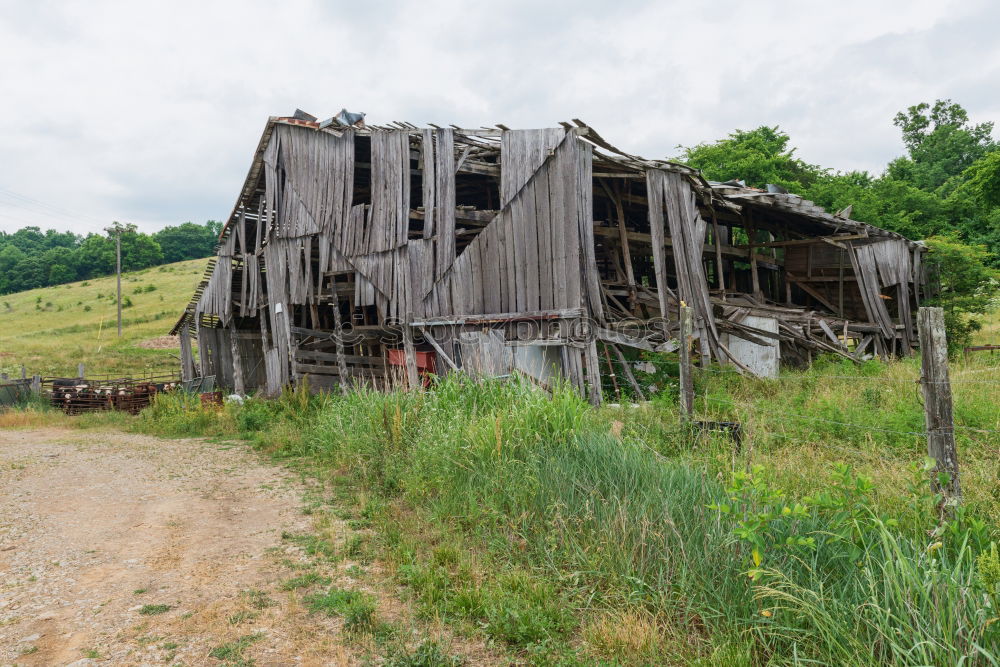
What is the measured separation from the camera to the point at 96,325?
133ft

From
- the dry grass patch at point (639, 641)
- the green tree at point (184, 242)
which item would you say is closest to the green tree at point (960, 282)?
the dry grass patch at point (639, 641)

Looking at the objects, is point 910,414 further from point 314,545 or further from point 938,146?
point 938,146

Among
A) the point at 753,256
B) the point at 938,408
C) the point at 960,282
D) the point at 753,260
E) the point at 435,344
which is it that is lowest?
the point at 938,408

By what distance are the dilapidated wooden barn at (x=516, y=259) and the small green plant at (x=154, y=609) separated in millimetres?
6190

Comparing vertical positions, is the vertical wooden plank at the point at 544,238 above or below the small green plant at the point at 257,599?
above

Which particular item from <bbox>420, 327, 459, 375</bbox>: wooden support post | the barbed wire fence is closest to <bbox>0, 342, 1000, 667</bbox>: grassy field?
the barbed wire fence

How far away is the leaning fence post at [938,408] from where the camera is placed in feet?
11.5

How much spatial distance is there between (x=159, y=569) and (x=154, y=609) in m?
0.94

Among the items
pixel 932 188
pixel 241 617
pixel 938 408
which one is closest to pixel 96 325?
pixel 241 617

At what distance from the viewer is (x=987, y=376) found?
361 inches

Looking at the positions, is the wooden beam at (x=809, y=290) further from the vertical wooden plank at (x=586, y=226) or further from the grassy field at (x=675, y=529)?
the vertical wooden plank at (x=586, y=226)

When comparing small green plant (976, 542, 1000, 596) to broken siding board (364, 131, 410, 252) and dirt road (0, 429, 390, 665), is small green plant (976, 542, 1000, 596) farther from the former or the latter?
broken siding board (364, 131, 410, 252)

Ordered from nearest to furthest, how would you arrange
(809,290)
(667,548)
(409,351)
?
(667,548)
(409,351)
(809,290)

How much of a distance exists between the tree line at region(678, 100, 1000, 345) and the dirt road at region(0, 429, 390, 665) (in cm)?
2027
